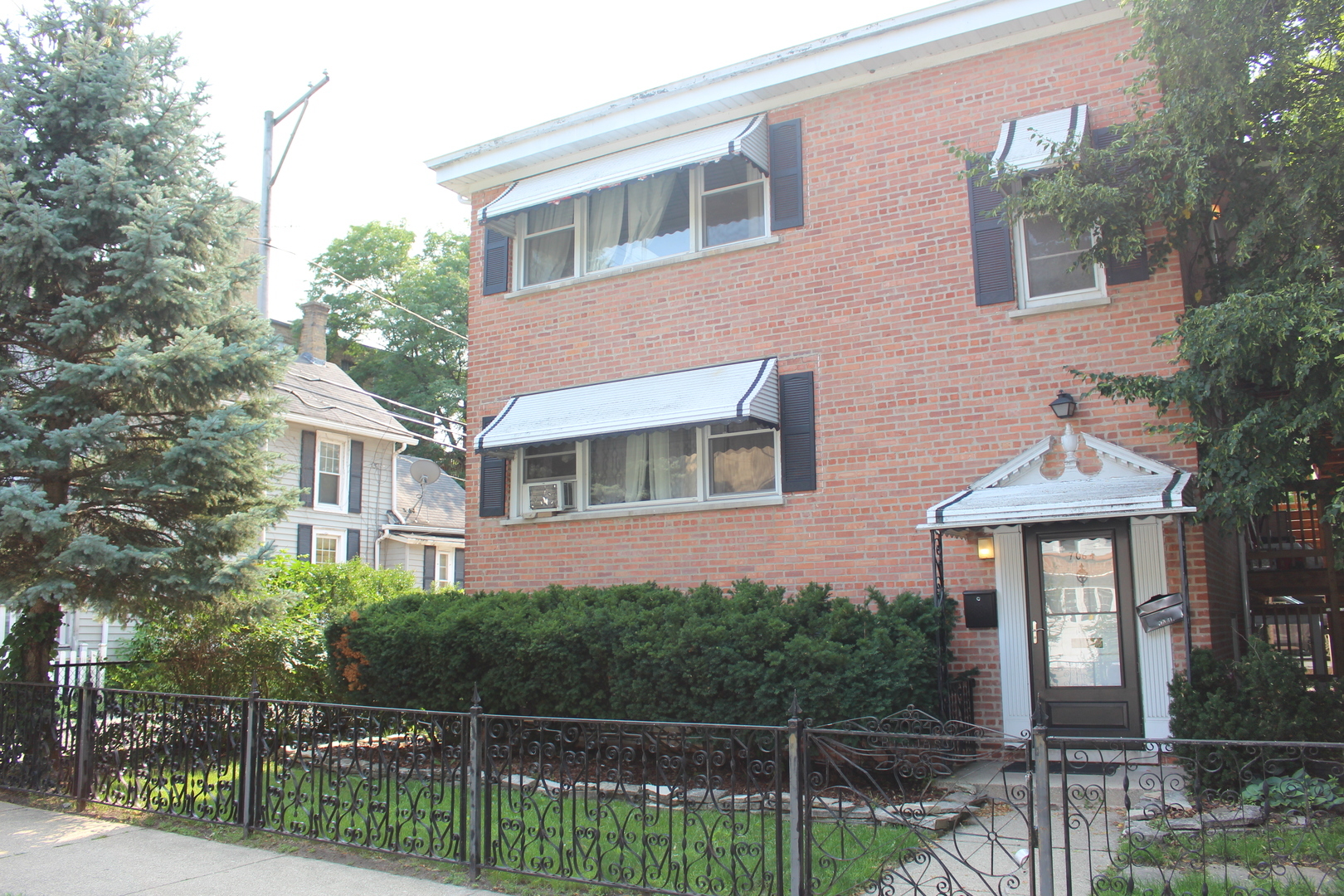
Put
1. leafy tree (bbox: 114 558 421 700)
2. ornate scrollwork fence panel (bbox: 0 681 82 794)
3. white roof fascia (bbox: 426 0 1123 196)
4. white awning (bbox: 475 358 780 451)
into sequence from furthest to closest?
1. white awning (bbox: 475 358 780 451)
2. leafy tree (bbox: 114 558 421 700)
3. white roof fascia (bbox: 426 0 1123 196)
4. ornate scrollwork fence panel (bbox: 0 681 82 794)

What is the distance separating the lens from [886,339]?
10.3 meters

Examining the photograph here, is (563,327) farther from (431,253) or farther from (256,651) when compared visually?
(431,253)

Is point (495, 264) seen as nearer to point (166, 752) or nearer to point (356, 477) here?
point (166, 752)

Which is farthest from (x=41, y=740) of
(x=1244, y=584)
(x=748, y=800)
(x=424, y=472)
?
(x=1244, y=584)

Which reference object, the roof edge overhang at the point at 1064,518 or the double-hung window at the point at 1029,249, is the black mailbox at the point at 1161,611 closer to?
the roof edge overhang at the point at 1064,518

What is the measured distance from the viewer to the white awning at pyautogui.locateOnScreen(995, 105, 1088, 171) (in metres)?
8.91

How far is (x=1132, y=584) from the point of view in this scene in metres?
8.72

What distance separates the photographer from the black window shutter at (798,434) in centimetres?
1048

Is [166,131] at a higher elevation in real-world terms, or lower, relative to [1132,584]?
higher

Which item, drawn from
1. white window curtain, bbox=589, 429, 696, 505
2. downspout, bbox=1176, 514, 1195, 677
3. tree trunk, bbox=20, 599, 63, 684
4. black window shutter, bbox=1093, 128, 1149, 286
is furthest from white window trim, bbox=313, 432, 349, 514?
downspout, bbox=1176, 514, 1195, 677

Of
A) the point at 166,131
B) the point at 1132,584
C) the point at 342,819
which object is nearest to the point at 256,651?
the point at 342,819

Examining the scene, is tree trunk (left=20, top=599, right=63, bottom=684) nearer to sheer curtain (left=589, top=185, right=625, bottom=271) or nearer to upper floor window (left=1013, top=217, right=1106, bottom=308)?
sheer curtain (left=589, top=185, right=625, bottom=271)

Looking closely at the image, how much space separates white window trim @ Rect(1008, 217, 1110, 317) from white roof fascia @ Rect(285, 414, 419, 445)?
52.8 ft

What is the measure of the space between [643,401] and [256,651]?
541 cm
